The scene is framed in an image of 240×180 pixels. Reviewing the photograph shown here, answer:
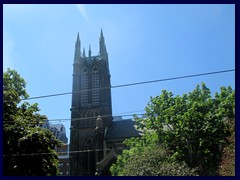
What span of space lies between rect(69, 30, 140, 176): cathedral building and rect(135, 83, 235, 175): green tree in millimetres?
21169

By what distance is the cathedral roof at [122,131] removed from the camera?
47237 mm

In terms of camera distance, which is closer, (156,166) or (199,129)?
(156,166)

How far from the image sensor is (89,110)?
49188mm

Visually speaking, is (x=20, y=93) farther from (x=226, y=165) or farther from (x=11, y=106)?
(x=226, y=165)

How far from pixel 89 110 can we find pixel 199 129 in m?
28.4

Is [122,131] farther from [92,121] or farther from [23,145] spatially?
[23,145]

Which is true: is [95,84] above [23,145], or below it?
above

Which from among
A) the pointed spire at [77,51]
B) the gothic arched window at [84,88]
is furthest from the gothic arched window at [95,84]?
the pointed spire at [77,51]

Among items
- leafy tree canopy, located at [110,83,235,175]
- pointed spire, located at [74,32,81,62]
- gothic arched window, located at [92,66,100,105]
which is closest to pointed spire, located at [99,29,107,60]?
gothic arched window, located at [92,66,100,105]

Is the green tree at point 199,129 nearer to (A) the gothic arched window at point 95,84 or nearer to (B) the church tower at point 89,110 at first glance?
(B) the church tower at point 89,110

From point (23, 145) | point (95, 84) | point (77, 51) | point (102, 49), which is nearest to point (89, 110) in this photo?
point (95, 84)

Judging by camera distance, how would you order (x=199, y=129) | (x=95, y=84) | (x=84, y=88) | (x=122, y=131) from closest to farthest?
(x=199, y=129), (x=122, y=131), (x=84, y=88), (x=95, y=84)

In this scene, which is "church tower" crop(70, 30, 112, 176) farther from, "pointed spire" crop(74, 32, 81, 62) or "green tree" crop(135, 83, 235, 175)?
"green tree" crop(135, 83, 235, 175)
